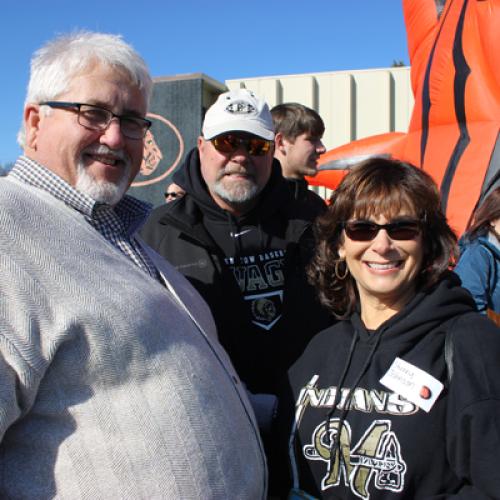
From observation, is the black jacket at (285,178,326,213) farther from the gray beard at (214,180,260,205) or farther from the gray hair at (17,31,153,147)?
the gray hair at (17,31,153,147)

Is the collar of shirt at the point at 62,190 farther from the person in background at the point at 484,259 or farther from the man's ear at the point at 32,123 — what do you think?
the person in background at the point at 484,259

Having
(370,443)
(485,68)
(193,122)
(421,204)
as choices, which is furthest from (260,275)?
(193,122)

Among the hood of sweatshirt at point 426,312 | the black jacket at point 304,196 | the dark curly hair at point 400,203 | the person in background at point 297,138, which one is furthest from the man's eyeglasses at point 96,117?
the person in background at point 297,138

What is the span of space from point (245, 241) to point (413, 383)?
1.07 m

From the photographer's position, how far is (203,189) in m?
2.34

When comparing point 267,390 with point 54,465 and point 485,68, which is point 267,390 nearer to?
point 54,465

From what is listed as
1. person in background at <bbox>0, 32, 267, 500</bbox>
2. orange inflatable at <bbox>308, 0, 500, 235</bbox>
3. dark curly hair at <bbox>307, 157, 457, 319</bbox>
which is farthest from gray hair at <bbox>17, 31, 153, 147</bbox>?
orange inflatable at <bbox>308, 0, 500, 235</bbox>

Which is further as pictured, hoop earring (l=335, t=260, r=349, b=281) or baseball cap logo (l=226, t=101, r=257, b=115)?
baseball cap logo (l=226, t=101, r=257, b=115)

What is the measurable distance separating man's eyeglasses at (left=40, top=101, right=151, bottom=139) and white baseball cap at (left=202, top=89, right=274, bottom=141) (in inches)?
29.8

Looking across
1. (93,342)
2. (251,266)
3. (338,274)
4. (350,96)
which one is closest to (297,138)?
(251,266)

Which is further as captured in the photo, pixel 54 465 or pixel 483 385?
pixel 483 385

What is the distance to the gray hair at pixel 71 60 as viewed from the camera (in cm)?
144

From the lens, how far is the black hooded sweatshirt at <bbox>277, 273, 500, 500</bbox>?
1.25 meters

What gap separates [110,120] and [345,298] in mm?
865
